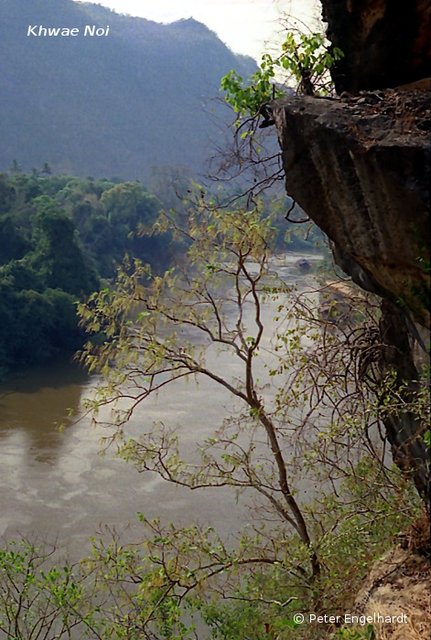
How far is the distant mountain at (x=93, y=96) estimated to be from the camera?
62.7 meters

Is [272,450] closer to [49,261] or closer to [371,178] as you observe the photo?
[371,178]

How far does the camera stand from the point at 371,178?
9.64 ft

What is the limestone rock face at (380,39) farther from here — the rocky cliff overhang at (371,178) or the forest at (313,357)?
the rocky cliff overhang at (371,178)

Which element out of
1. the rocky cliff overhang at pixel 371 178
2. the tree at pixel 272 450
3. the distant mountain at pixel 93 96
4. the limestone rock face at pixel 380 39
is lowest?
the tree at pixel 272 450

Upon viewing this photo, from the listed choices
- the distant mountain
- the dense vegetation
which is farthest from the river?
the distant mountain

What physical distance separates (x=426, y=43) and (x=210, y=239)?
6.56ft

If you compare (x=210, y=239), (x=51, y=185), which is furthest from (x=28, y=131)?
(x=210, y=239)

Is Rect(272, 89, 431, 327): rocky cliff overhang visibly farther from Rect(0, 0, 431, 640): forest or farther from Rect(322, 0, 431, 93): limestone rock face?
Rect(322, 0, 431, 93): limestone rock face

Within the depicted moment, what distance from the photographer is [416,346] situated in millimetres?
3744

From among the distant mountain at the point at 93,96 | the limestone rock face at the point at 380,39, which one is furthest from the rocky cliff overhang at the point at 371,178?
the distant mountain at the point at 93,96

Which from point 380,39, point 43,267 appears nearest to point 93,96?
point 43,267

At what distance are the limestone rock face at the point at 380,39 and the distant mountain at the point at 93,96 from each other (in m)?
57.4

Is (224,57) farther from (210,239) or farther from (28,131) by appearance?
(210,239)

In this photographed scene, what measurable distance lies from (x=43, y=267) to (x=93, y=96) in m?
53.9
